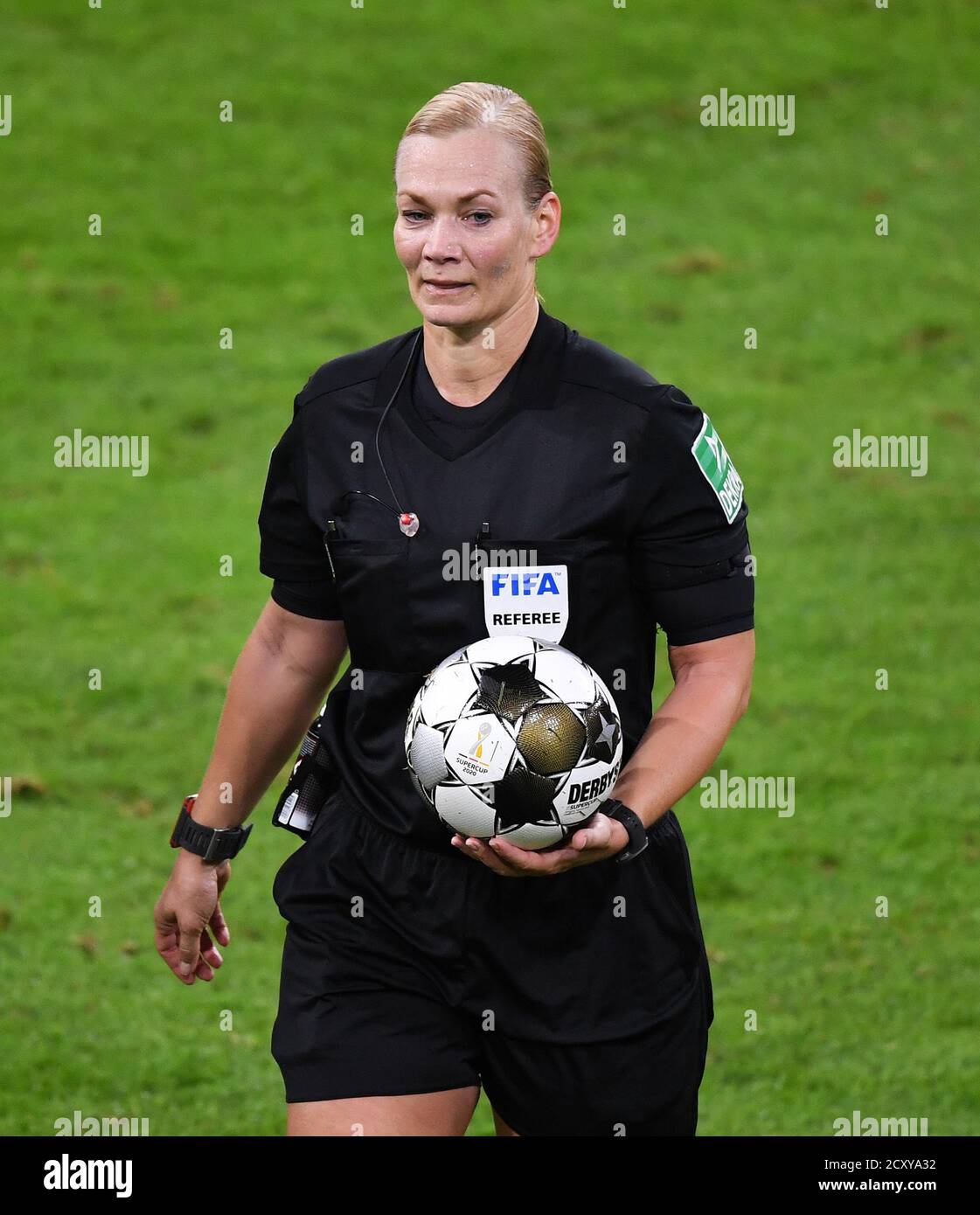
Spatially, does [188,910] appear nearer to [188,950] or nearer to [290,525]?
[188,950]

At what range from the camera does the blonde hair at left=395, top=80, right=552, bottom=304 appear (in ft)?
12.0

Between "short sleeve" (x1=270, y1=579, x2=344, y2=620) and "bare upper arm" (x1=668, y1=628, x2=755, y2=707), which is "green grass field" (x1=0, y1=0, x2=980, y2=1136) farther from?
"bare upper arm" (x1=668, y1=628, x2=755, y2=707)

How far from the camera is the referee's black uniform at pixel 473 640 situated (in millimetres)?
3695

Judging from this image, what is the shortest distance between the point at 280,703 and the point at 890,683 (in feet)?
19.6

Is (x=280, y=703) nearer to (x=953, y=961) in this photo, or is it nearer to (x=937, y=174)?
(x=953, y=961)

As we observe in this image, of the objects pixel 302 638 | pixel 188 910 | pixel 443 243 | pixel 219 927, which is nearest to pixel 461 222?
pixel 443 243

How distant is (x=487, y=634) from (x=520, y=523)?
0.73 feet

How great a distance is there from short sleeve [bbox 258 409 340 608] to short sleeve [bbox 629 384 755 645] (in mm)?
692

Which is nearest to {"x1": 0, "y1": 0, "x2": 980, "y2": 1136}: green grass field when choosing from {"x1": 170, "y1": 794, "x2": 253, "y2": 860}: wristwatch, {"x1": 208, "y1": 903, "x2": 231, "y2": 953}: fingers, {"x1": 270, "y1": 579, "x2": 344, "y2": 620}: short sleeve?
{"x1": 208, "y1": 903, "x2": 231, "y2": 953}: fingers

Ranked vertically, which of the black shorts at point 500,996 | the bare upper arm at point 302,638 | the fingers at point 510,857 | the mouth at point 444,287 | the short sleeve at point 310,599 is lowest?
the black shorts at point 500,996

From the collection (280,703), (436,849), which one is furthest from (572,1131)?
(280,703)

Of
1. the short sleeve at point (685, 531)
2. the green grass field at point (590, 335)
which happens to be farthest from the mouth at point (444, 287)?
the green grass field at point (590, 335)

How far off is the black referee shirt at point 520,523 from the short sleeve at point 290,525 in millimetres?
36

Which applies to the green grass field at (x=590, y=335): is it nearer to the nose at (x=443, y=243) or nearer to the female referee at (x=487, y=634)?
the female referee at (x=487, y=634)
